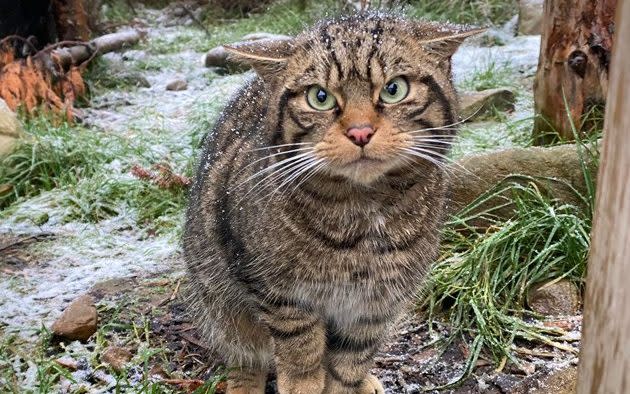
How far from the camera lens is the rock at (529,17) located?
6348mm

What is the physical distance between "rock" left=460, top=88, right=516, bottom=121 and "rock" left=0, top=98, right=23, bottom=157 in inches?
107

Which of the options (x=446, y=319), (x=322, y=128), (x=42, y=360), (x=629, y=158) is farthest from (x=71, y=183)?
(x=629, y=158)

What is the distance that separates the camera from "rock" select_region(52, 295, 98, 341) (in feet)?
8.66

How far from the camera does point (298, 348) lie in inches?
81.0

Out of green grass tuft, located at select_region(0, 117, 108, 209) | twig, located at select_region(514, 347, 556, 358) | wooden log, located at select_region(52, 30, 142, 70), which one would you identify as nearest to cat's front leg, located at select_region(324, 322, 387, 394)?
twig, located at select_region(514, 347, 556, 358)

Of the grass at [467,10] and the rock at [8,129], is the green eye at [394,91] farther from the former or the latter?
the grass at [467,10]

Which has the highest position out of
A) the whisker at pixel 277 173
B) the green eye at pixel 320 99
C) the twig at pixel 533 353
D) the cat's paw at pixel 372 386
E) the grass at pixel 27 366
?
the green eye at pixel 320 99

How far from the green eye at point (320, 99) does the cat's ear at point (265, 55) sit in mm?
149

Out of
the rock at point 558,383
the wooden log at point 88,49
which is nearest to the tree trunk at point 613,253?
the rock at point 558,383

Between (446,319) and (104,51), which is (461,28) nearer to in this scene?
(446,319)

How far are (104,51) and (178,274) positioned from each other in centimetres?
389

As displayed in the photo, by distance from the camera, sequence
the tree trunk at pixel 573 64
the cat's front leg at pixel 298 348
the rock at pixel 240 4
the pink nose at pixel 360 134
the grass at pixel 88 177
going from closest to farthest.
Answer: the pink nose at pixel 360 134
the cat's front leg at pixel 298 348
the tree trunk at pixel 573 64
the grass at pixel 88 177
the rock at pixel 240 4

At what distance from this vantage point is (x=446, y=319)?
277 cm

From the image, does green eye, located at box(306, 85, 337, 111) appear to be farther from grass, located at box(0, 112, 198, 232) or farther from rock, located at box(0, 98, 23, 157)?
rock, located at box(0, 98, 23, 157)
